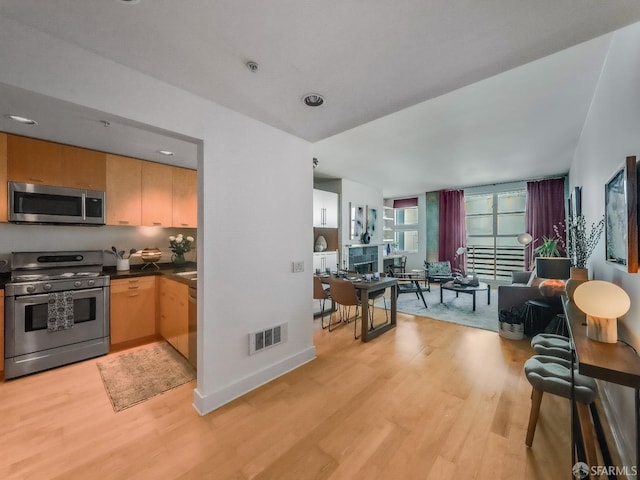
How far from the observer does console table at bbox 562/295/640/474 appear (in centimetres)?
103

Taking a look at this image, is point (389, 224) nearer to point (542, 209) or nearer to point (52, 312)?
point (542, 209)

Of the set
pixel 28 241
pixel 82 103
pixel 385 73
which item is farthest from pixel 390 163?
pixel 28 241

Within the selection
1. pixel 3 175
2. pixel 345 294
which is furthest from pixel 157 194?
pixel 345 294

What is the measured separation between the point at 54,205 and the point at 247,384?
2.88 metres

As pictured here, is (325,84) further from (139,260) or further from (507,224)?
(507,224)

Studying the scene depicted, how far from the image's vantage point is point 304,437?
1.73 m

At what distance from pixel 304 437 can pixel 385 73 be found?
8.14 ft

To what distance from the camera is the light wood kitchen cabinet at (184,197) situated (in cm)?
373

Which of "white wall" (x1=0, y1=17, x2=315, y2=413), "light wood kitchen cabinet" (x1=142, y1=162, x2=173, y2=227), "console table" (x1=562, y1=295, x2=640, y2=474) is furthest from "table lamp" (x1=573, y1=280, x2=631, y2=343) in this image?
"light wood kitchen cabinet" (x1=142, y1=162, x2=173, y2=227)

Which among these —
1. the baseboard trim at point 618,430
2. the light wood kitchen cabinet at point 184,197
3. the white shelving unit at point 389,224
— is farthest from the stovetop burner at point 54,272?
the white shelving unit at point 389,224

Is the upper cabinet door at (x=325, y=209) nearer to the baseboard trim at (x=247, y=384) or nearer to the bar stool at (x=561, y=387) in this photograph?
the baseboard trim at (x=247, y=384)

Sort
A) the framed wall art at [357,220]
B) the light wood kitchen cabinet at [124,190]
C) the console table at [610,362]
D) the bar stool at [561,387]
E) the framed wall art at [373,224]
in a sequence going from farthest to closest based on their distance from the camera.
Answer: the framed wall art at [373,224] → the framed wall art at [357,220] → the light wood kitchen cabinet at [124,190] → the bar stool at [561,387] → the console table at [610,362]

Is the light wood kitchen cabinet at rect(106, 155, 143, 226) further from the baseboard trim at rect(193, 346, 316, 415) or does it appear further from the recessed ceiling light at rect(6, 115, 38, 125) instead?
the baseboard trim at rect(193, 346, 316, 415)

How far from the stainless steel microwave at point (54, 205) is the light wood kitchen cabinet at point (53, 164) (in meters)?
0.07
